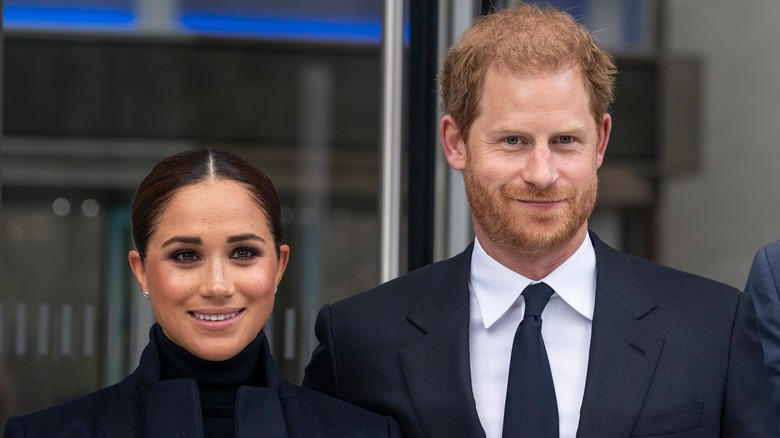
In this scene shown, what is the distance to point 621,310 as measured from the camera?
2486 millimetres

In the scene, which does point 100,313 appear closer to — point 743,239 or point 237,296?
point 743,239

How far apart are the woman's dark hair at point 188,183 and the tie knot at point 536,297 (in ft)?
1.57

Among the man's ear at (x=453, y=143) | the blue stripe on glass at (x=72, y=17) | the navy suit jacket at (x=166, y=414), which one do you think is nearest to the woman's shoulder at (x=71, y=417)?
the navy suit jacket at (x=166, y=414)

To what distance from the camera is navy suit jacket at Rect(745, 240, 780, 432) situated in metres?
2.64

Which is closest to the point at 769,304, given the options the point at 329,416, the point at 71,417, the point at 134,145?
the point at 329,416

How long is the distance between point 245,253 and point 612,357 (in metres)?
0.70

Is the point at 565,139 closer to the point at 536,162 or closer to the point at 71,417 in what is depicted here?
the point at 536,162

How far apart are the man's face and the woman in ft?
1.38

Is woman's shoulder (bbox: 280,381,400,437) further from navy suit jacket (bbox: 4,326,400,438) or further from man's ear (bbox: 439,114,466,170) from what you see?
man's ear (bbox: 439,114,466,170)

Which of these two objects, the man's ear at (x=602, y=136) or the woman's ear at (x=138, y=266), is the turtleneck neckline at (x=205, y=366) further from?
the man's ear at (x=602, y=136)

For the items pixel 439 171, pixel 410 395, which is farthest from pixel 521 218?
pixel 439 171

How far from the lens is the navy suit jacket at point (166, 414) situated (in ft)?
7.40

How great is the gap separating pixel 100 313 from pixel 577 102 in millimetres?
3611

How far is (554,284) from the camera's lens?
2494 millimetres
